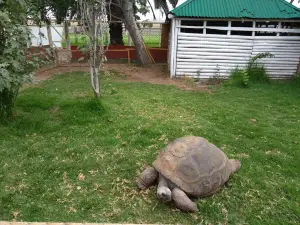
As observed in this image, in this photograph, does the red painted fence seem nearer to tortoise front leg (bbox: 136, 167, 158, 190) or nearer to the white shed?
the white shed

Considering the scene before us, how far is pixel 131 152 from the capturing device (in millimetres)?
4801

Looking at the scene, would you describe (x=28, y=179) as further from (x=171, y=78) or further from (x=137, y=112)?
(x=171, y=78)

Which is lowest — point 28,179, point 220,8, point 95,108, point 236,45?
point 28,179

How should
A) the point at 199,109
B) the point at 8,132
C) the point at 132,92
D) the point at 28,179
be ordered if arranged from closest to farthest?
1. the point at 28,179
2. the point at 8,132
3. the point at 199,109
4. the point at 132,92

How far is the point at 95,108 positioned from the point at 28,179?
275 centimetres

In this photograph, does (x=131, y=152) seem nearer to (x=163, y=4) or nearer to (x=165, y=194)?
(x=165, y=194)

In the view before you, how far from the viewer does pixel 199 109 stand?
7.10 m

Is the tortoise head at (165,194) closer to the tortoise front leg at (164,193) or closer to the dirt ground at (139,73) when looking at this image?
the tortoise front leg at (164,193)

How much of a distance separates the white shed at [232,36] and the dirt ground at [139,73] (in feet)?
2.32

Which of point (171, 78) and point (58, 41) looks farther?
point (58, 41)

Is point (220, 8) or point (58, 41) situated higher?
point (220, 8)

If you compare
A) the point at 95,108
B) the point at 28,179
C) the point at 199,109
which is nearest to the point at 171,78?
the point at 199,109

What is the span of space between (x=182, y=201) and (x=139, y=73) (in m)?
9.38

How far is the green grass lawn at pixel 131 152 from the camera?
11.3ft
